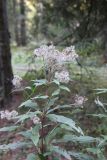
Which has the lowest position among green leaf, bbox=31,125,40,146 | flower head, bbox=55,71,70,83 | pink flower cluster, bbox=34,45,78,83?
green leaf, bbox=31,125,40,146

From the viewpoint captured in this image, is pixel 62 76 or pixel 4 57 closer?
pixel 62 76

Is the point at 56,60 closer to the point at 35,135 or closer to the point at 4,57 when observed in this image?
the point at 35,135

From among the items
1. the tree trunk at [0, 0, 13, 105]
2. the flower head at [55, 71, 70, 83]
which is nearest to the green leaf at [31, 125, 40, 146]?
the flower head at [55, 71, 70, 83]

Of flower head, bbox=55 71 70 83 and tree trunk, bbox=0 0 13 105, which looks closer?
flower head, bbox=55 71 70 83

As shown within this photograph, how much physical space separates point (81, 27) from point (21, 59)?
25.1 feet

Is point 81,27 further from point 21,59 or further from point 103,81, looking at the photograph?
point 21,59

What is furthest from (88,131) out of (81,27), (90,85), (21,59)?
(21,59)

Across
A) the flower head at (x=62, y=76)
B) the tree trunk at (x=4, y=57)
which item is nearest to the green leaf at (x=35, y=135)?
the flower head at (x=62, y=76)

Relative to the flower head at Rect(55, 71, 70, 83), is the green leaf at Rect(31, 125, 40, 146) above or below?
below

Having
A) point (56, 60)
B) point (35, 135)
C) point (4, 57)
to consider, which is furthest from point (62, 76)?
point (4, 57)

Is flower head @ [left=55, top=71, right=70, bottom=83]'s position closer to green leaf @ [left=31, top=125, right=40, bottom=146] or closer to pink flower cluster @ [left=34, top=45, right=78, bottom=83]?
pink flower cluster @ [left=34, top=45, right=78, bottom=83]

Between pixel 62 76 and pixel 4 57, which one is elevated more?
pixel 4 57

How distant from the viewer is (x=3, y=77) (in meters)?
9.50

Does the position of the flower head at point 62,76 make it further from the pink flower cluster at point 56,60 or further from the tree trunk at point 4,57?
the tree trunk at point 4,57
